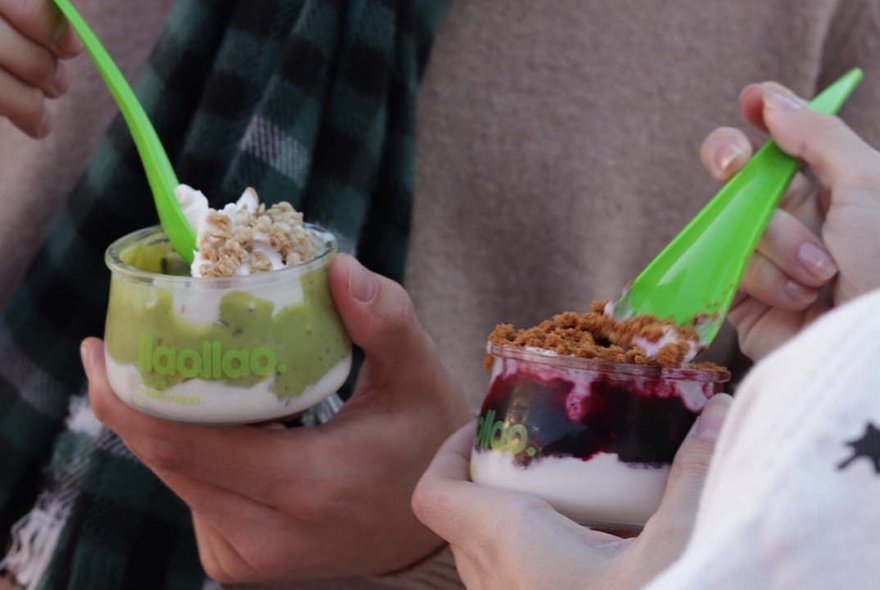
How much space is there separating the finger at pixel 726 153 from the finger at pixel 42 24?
1.75ft

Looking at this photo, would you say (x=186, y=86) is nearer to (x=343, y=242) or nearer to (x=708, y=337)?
(x=343, y=242)

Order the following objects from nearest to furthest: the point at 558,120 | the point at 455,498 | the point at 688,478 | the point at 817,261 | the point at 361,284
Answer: the point at 688,478 < the point at 455,498 < the point at 361,284 < the point at 817,261 < the point at 558,120

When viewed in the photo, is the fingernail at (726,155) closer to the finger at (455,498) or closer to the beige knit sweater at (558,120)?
the beige knit sweater at (558,120)

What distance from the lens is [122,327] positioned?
614 mm

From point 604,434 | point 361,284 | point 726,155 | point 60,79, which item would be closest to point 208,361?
point 361,284

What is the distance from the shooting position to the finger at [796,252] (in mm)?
754

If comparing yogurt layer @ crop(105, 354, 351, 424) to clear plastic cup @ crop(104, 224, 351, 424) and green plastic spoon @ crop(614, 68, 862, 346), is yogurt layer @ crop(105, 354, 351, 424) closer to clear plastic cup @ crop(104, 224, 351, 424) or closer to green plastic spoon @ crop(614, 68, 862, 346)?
clear plastic cup @ crop(104, 224, 351, 424)

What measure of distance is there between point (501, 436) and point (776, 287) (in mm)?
355

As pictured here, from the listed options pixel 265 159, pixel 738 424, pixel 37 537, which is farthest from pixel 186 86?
pixel 738 424

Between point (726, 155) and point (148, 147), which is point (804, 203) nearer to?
point (726, 155)

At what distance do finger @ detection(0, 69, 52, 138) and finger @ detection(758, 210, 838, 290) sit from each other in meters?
0.61

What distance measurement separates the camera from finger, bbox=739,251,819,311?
783 millimetres

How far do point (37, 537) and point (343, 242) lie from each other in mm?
379

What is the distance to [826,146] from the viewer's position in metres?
0.73
